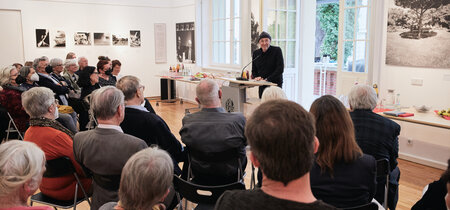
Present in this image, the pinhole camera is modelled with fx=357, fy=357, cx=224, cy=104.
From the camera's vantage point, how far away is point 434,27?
448 centimetres

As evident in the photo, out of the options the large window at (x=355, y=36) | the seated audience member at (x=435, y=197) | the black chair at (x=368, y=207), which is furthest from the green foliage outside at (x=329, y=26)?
the black chair at (x=368, y=207)

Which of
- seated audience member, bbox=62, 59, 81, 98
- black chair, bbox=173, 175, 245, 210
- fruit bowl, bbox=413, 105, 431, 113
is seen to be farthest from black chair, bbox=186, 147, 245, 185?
seated audience member, bbox=62, 59, 81, 98

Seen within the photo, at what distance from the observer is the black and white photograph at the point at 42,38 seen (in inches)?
357

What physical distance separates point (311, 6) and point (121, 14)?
221 inches

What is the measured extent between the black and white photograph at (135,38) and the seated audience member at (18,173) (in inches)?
365

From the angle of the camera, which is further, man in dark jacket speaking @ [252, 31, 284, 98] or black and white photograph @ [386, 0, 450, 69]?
man in dark jacket speaking @ [252, 31, 284, 98]

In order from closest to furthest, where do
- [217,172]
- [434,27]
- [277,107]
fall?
[277,107]
[217,172]
[434,27]

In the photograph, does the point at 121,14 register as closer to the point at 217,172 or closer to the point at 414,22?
the point at 414,22

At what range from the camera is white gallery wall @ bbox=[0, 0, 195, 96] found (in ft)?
29.5

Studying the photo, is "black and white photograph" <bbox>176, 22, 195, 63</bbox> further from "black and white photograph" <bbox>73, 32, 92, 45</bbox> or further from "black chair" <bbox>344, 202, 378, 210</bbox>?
"black chair" <bbox>344, 202, 378, 210</bbox>

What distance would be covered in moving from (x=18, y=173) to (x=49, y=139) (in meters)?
1.15

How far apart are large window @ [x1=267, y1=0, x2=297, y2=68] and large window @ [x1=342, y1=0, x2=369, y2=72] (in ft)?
5.31

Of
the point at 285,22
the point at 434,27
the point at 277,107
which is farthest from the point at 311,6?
the point at 277,107

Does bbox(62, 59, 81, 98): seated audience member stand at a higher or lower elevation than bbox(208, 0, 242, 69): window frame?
lower
